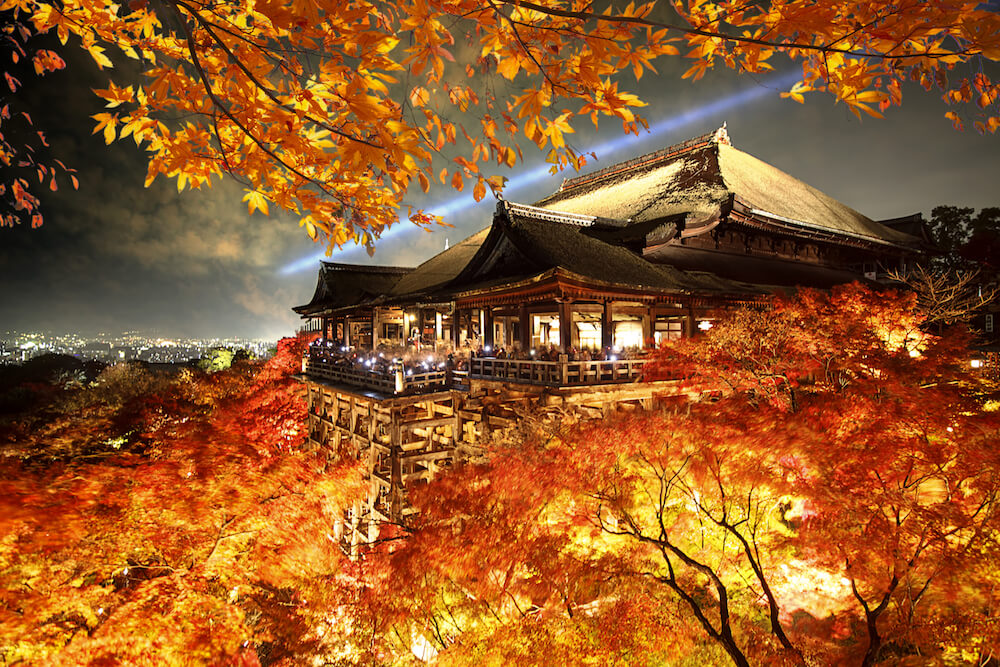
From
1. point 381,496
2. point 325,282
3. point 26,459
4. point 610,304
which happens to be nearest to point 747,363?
point 610,304

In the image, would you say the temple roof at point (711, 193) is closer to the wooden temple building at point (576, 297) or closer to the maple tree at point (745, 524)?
the wooden temple building at point (576, 297)

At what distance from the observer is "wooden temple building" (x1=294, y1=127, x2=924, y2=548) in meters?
13.7

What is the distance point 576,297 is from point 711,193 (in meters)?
11.2

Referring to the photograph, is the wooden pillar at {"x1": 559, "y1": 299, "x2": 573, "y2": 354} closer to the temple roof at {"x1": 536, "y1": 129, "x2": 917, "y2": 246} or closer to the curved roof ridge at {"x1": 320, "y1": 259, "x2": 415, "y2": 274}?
the temple roof at {"x1": 536, "y1": 129, "x2": 917, "y2": 246}


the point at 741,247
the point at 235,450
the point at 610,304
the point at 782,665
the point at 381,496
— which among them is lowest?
the point at 782,665

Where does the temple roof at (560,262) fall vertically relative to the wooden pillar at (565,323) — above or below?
above

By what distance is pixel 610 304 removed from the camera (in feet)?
47.9

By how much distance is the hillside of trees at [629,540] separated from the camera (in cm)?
864

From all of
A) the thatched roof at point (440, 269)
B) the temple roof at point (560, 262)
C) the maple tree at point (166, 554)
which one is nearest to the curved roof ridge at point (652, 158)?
the thatched roof at point (440, 269)

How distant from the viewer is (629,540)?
1100 cm

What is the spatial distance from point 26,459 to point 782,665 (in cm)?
2165

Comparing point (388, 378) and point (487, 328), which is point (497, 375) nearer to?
point (388, 378)

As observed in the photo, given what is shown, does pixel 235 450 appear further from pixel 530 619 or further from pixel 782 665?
pixel 782 665

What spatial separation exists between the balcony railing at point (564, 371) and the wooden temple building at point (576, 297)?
6cm
